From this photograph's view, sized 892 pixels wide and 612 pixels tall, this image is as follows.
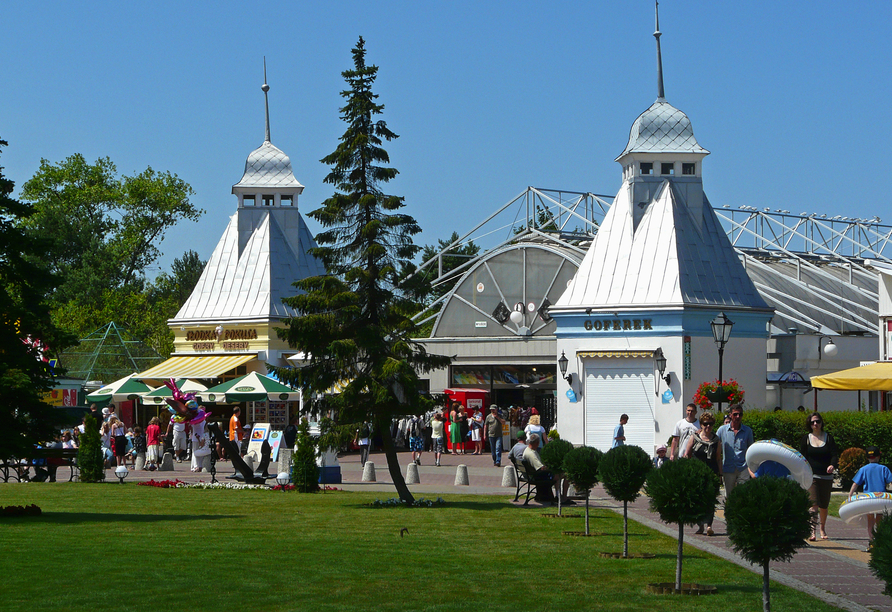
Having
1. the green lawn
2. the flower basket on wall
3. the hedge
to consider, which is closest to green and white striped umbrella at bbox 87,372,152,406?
the green lawn

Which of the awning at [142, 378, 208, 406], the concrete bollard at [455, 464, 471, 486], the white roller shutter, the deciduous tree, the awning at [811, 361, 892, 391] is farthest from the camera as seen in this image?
the deciduous tree

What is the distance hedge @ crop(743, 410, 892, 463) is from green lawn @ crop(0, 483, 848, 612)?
20.3 ft

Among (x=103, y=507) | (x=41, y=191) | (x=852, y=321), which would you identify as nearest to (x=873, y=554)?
(x=103, y=507)

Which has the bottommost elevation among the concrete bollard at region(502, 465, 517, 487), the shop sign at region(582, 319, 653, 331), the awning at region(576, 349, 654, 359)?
the concrete bollard at region(502, 465, 517, 487)

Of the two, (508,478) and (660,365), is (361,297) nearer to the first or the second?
(508,478)

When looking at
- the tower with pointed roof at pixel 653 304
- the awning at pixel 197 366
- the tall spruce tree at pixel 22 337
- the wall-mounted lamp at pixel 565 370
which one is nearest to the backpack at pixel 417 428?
the tower with pointed roof at pixel 653 304

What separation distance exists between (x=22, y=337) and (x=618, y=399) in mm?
20786

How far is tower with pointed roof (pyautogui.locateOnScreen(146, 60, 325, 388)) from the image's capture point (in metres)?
47.1

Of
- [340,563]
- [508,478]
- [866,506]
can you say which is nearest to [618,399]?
[508,478]

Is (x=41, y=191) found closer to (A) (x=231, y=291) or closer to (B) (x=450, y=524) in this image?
(A) (x=231, y=291)

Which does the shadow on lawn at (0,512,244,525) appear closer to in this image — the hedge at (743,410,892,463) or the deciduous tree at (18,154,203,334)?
the hedge at (743,410,892,463)

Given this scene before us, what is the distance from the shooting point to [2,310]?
17.4 meters

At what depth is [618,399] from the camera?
1358 inches

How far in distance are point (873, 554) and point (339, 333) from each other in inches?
546
